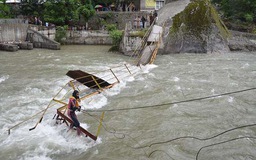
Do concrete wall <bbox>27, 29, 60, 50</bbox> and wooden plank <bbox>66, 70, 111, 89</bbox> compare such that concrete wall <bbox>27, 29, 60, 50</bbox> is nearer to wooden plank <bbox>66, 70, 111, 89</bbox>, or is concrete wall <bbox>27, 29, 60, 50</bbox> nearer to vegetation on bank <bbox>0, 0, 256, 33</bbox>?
vegetation on bank <bbox>0, 0, 256, 33</bbox>

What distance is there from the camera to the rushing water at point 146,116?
7949 millimetres

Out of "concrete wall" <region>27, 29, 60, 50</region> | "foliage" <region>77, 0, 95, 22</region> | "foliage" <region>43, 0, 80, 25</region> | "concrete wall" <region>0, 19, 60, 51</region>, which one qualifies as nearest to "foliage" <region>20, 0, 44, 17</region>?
"foliage" <region>43, 0, 80, 25</region>

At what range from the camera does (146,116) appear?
10.3 meters

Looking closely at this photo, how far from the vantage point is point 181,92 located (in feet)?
41.9

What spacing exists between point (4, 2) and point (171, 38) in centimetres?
2363

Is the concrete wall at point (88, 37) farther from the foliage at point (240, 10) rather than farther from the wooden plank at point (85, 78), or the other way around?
the wooden plank at point (85, 78)

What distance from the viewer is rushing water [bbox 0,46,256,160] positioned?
795cm

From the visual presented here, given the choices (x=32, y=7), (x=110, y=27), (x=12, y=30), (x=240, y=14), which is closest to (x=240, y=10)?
(x=240, y=14)

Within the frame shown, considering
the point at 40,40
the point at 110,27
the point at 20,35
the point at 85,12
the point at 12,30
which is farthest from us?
the point at 85,12

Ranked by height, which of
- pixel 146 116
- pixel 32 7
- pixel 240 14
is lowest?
pixel 146 116

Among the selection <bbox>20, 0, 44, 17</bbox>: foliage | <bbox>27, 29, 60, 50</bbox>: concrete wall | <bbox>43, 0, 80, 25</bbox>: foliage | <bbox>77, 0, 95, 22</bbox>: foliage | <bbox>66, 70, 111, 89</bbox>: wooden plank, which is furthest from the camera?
<bbox>20, 0, 44, 17</bbox>: foliage

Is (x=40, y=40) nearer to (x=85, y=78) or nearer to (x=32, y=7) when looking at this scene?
(x=32, y=7)

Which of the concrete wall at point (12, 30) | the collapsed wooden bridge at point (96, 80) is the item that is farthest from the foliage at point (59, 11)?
the collapsed wooden bridge at point (96, 80)

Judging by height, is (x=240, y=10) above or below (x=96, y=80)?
above
